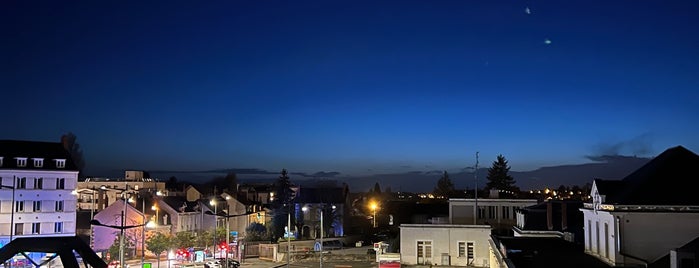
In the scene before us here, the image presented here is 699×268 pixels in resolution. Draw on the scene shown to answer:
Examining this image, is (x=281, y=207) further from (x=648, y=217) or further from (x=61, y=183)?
(x=648, y=217)

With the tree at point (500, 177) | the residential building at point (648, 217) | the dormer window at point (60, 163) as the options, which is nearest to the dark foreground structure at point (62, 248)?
the residential building at point (648, 217)

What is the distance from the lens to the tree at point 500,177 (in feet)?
416

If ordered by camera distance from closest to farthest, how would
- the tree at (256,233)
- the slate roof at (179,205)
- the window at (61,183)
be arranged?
the window at (61,183) → the slate roof at (179,205) → the tree at (256,233)

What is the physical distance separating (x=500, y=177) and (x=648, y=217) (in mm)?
102543

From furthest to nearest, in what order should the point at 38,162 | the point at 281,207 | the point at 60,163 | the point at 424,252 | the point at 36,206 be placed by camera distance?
the point at 281,207, the point at 60,163, the point at 38,162, the point at 36,206, the point at 424,252

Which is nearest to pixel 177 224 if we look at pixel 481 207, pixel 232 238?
pixel 232 238

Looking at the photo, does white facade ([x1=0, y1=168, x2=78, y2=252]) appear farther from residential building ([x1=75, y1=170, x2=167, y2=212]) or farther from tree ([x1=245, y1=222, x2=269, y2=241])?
tree ([x1=245, y1=222, x2=269, y2=241])

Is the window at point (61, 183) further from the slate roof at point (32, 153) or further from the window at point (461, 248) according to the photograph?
the window at point (461, 248)

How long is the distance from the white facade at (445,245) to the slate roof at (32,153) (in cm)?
3520

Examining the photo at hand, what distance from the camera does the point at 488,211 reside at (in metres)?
62.9

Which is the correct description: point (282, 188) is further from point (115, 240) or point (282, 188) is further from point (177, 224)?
point (115, 240)

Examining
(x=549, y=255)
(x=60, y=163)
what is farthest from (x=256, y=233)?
(x=549, y=255)

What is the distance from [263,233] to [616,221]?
203 ft

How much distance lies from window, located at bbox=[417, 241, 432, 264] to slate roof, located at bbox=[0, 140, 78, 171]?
1418 inches
